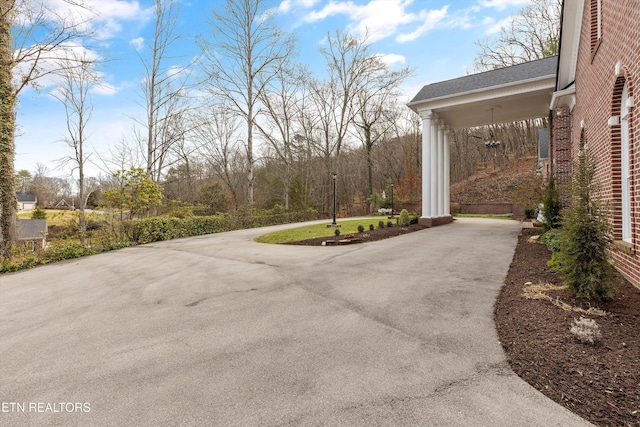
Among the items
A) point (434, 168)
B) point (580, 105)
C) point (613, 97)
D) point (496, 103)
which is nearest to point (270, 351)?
point (613, 97)

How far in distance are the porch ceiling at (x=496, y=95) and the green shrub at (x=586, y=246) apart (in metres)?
Answer: 9.21

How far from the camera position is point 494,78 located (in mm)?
11758

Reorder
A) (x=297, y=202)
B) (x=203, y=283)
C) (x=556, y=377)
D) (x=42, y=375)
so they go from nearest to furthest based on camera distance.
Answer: (x=556, y=377), (x=42, y=375), (x=203, y=283), (x=297, y=202)

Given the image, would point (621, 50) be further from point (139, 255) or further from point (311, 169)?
point (311, 169)

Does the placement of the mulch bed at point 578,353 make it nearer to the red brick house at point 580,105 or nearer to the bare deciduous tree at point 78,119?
the red brick house at point 580,105

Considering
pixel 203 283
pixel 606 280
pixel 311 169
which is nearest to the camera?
pixel 606 280

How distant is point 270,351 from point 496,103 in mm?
13505

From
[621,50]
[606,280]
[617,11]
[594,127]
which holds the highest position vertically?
[617,11]

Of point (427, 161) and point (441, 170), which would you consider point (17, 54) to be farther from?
point (441, 170)

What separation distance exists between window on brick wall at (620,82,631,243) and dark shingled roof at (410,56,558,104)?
7.56 metres

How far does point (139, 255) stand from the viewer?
9797mm

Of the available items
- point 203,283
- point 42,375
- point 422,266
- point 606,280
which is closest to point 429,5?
point 422,266

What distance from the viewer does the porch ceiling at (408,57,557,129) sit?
10945mm

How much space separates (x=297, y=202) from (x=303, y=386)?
24012mm
